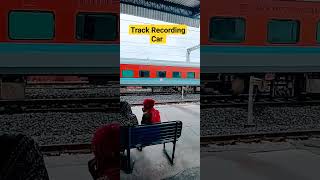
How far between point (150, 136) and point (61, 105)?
949 mm

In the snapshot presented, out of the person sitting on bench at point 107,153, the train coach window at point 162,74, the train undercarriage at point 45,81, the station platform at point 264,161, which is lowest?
the station platform at point 264,161

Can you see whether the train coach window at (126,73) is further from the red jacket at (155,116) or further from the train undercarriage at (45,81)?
the red jacket at (155,116)

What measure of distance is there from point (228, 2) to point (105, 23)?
809 mm

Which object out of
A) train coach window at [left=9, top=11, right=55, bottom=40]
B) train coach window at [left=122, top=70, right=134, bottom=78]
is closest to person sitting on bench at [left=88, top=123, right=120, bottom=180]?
train coach window at [left=122, top=70, right=134, bottom=78]

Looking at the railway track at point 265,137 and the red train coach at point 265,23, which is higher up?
the red train coach at point 265,23

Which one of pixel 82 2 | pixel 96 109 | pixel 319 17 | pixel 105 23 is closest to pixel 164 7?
pixel 105 23

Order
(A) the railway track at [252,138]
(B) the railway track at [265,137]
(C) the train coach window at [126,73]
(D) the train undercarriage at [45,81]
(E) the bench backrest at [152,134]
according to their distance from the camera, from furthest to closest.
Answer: (B) the railway track at [265,137] < (A) the railway track at [252,138] < (D) the train undercarriage at [45,81] < (C) the train coach window at [126,73] < (E) the bench backrest at [152,134]

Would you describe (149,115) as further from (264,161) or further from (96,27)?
(264,161)

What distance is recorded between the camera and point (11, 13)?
1.78 metres

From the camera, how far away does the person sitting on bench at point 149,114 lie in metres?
1.44

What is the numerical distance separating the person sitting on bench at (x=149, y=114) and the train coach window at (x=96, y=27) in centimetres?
52

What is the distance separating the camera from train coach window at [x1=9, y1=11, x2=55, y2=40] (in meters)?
1.77

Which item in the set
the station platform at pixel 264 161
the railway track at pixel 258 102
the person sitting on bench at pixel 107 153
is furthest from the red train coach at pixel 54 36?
the station platform at pixel 264 161

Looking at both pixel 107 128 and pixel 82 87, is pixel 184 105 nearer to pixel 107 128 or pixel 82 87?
pixel 107 128
